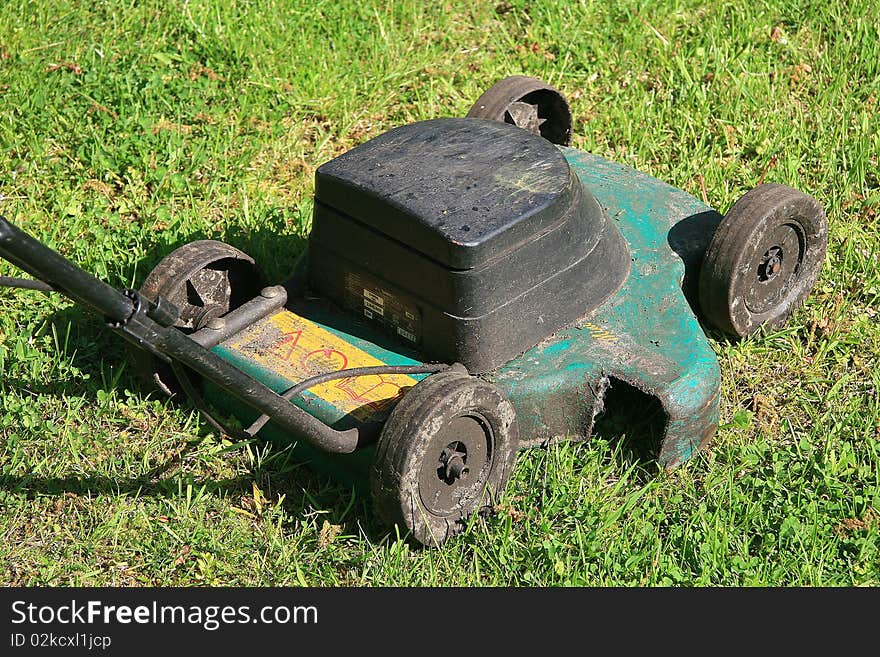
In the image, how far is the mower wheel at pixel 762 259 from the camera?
4035 millimetres

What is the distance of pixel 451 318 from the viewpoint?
3586 mm

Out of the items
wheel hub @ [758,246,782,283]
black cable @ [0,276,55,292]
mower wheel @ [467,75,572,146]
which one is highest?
black cable @ [0,276,55,292]

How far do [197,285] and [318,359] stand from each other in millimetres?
491

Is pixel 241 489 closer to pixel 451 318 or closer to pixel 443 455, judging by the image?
pixel 443 455

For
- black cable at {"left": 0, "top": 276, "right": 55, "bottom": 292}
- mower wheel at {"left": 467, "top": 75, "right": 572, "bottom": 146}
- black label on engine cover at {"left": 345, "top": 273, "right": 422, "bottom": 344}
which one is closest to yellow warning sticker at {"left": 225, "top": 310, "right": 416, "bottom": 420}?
black label on engine cover at {"left": 345, "top": 273, "right": 422, "bottom": 344}

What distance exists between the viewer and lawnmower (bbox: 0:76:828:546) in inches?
136

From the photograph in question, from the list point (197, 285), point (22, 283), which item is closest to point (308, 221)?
point (197, 285)

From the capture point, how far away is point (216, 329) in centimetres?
379

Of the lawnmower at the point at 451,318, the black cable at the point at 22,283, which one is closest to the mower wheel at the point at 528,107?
the lawnmower at the point at 451,318

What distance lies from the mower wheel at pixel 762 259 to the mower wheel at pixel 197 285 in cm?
144

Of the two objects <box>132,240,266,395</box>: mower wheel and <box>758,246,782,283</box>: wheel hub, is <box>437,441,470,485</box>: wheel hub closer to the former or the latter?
<box>132,240,266,395</box>: mower wheel

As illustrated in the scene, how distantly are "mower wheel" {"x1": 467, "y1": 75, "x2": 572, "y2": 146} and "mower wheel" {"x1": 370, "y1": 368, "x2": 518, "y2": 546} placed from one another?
141 centimetres

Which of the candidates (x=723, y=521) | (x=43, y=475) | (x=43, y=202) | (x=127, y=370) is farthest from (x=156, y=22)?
(x=723, y=521)

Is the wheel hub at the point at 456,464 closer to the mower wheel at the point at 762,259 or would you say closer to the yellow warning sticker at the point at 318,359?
the yellow warning sticker at the point at 318,359
